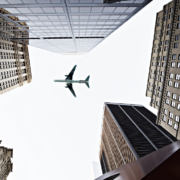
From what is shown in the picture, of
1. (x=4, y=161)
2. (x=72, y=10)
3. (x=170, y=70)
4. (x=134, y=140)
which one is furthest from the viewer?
(x=134, y=140)

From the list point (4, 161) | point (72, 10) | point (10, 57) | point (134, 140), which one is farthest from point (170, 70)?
point (134, 140)

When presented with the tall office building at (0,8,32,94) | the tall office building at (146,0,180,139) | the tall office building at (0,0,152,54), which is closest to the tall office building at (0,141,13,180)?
the tall office building at (0,8,32,94)

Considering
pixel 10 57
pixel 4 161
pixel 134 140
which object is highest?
pixel 10 57

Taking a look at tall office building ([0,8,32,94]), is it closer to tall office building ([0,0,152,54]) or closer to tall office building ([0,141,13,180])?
tall office building ([0,0,152,54])

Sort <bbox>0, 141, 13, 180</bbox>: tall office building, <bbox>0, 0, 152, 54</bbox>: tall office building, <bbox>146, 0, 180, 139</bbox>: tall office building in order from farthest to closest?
<bbox>0, 141, 13, 180</bbox>: tall office building → <bbox>146, 0, 180, 139</bbox>: tall office building → <bbox>0, 0, 152, 54</bbox>: tall office building

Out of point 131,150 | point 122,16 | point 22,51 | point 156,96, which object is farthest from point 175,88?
point 22,51

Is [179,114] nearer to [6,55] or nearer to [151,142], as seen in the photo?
[6,55]

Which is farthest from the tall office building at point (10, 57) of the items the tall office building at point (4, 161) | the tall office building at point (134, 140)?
the tall office building at point (134, 140)

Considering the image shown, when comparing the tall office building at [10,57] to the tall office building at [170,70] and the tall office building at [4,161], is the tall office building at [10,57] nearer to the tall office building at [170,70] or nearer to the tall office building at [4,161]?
the tall office building at [4,161]

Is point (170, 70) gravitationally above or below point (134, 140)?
above

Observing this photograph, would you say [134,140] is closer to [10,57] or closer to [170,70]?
[170,70]

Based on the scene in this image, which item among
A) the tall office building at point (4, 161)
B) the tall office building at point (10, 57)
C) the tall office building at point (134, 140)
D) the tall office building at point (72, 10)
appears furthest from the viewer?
the tall office building at point (134, 140)
